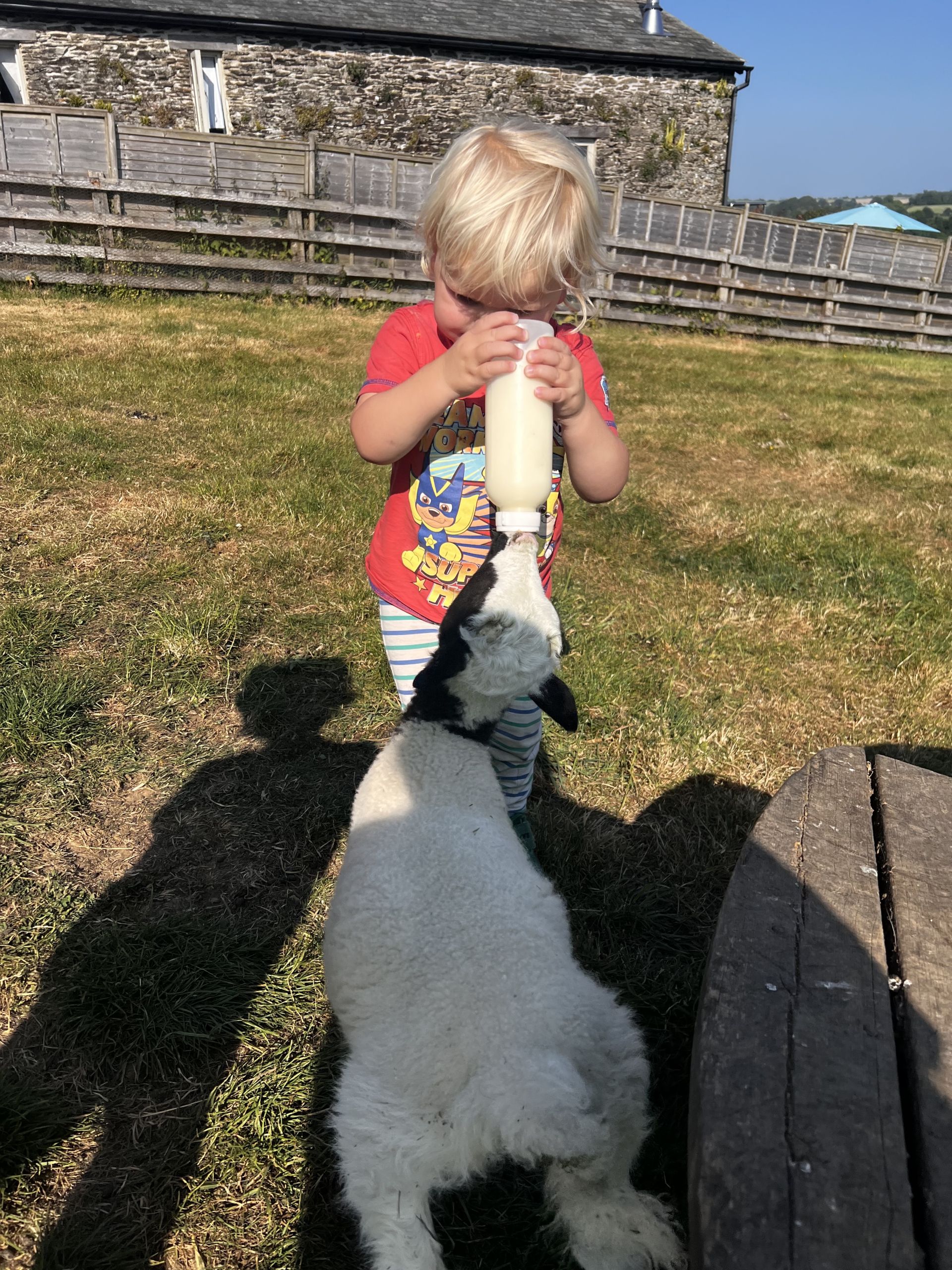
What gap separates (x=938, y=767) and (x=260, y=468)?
16.0 feet

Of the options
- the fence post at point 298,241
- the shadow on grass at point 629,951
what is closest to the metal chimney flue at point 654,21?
the fence post at point 298,241

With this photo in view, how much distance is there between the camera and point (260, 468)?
6305 mm

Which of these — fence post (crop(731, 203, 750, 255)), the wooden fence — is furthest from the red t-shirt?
fence post (crop(731, 203, 750, 255))

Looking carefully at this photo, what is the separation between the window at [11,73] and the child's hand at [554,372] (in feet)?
64.1

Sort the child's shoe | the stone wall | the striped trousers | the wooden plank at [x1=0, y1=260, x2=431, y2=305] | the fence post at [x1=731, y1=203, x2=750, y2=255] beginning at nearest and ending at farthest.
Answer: the striped trousers < the child's shoe < the wooden plank at [x1=0, y1=260, x2=431, y2=305] < the fence post at [x1=731, y1=203, x2=750, y2=255] < the stone wall

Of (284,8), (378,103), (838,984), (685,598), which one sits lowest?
(685,598)

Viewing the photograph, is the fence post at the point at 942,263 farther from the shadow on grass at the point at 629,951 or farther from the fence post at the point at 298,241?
the shadow on grass at the point at 629,951

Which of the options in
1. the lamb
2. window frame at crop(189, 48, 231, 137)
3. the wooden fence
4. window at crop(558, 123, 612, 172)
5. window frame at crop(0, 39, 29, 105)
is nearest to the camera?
the lamb

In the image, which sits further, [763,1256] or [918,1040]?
[918,1040]

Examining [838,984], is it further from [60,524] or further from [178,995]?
[60,524]

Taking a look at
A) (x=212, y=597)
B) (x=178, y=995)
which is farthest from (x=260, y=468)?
(x=178, y=995)

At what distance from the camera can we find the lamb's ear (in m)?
2.28

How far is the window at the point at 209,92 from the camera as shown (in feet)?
55.3

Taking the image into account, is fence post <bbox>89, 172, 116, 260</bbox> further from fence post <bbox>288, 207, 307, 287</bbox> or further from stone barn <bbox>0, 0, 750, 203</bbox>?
stone barn <bbox>0, 0, 750, 203</bbox>
